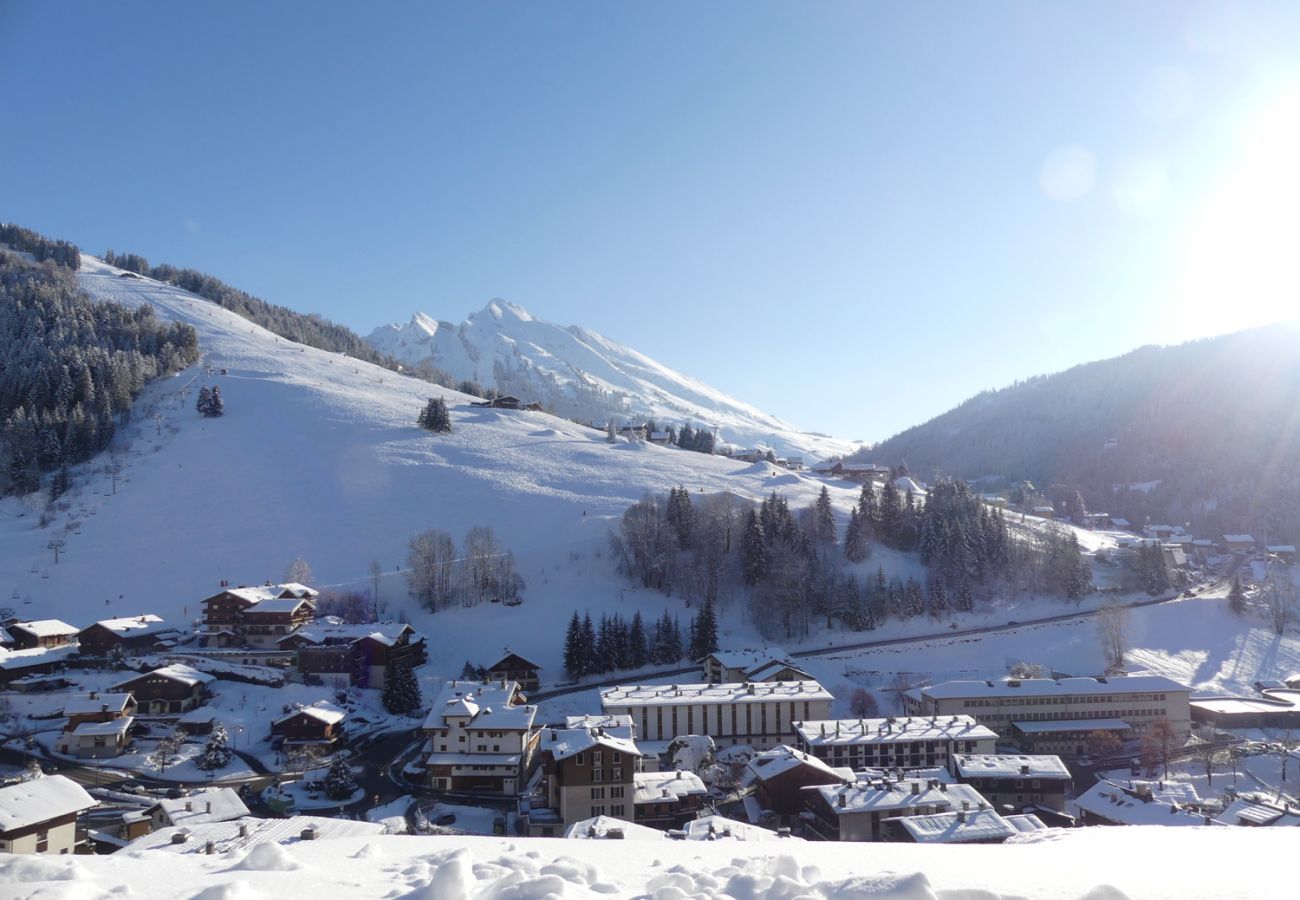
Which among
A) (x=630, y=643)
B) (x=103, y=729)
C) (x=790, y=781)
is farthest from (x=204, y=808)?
(x=630, y=643)

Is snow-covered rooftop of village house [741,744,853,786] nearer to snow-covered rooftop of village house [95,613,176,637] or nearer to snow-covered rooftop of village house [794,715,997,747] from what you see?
snow-covered rooftop of village house [794,715,997,747]

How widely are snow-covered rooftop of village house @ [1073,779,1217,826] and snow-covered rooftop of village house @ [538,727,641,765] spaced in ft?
57.4

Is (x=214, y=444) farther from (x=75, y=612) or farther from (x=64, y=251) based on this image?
(x=64, y=251)

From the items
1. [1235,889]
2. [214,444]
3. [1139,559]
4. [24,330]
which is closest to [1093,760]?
[1139,559]

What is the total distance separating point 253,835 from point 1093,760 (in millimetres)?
40402

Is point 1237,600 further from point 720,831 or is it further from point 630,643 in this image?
point 720,831

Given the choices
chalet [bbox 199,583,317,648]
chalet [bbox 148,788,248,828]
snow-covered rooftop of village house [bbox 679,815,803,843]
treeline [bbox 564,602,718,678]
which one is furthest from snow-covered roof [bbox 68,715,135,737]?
snow-covered rooftop of village house [bbox 679,815,803,843]

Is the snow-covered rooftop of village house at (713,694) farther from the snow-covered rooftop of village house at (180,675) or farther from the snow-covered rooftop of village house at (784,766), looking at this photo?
the snow-covered rooftop of village house at (180,675)

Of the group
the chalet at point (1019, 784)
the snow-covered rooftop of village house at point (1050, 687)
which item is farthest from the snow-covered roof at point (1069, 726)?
the chalet at point (1019, 784)

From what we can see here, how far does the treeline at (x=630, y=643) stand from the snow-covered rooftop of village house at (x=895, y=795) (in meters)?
23.6

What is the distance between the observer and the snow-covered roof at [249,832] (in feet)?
52.0

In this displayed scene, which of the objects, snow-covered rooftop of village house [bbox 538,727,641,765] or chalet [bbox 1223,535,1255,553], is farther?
chalet [bbox 1223,535,1255,553]

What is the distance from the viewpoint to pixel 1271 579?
67.2 m

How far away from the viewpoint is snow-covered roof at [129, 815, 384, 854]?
1586cm
